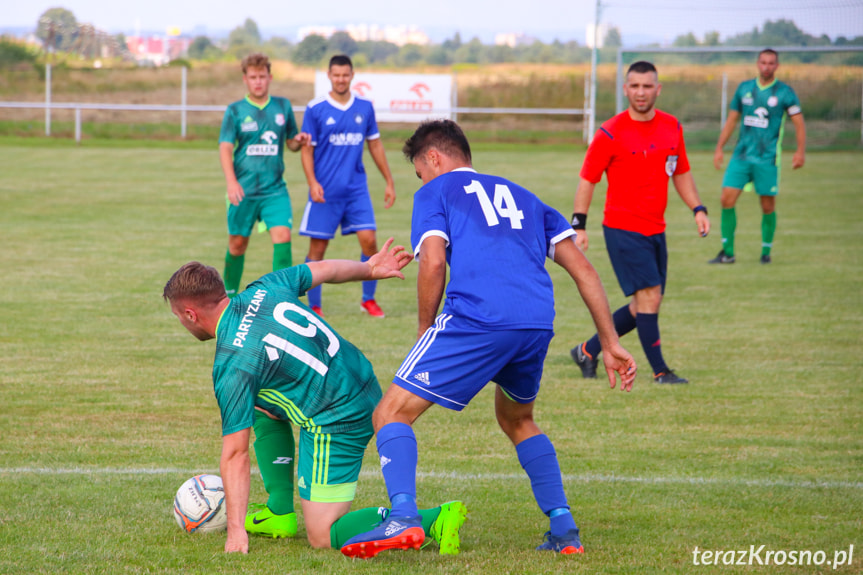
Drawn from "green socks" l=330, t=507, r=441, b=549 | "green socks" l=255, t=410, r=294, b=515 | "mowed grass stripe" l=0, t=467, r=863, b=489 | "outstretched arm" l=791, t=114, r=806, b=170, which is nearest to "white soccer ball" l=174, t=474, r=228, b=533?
"green socks" l=255, t=410, r=294, b=515

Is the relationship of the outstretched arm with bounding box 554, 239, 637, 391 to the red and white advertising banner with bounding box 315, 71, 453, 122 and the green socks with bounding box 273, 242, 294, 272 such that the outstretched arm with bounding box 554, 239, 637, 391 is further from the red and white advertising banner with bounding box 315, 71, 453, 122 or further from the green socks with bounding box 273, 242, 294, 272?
the red and white advertising banner with bounding box 315, 71, 453, 122

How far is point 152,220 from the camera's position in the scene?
16172 mm

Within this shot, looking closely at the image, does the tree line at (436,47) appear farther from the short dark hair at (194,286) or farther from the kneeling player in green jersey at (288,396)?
the short dark hair at (194,286)

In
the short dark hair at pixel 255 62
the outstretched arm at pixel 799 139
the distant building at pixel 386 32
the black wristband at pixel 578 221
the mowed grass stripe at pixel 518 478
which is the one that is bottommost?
the mowed grass stripe at pixel 518 478

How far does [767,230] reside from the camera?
1312cm

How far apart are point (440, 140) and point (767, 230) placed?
9.99m

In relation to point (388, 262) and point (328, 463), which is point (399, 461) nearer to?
point (328, 463)

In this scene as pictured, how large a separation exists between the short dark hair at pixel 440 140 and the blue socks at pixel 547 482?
1.27 meters

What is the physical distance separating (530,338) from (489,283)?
28 centimetres

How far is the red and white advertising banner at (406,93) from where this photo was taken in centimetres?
3412

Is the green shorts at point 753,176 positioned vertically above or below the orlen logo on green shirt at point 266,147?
below

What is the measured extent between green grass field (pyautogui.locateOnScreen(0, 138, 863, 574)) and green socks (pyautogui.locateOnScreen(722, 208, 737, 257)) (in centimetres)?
32

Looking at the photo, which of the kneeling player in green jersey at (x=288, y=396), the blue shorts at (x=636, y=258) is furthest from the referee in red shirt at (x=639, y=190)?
the kneeling player in green jersey at (x=288, y=396)

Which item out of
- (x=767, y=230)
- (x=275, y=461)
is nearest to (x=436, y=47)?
(x=767, y=230)
